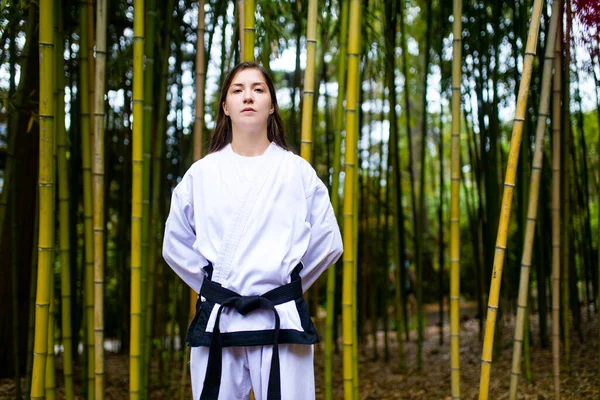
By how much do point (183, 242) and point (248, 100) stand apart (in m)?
0.36

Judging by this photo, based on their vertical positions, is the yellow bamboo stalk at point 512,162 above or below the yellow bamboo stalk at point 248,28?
below

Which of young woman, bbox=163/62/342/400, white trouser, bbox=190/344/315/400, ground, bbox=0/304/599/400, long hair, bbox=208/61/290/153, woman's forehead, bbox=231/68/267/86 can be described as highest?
woman's forehead, bbox=231/68/267/86

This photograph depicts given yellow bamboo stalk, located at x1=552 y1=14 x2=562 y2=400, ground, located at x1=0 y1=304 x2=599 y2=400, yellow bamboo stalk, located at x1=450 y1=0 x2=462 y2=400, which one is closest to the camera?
yellow bamboo stalk, located at x1=450 y1=0 x2=462 y2=400

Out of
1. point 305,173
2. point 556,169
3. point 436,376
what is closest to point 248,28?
point 305,173

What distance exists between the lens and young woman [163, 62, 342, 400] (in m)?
1.34

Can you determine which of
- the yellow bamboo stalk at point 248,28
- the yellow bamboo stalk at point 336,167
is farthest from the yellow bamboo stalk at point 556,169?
the yellow bamboo stalk at point 248,28

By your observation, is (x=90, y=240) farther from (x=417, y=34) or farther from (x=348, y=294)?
(x=417, y=34)

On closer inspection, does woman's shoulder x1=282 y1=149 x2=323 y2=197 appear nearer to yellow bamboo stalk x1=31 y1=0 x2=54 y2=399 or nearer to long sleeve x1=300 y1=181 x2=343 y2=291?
long sleeve x1=300 y1=181 x2=343 y2=291

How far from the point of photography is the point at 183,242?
4.77 feet

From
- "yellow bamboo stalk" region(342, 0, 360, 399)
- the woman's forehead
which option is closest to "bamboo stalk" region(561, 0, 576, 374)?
"yellow bamboo stalk" region(342, 0, 360, 399)

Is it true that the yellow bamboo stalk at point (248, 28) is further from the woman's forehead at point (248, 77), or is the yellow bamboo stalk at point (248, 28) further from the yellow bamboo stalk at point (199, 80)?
the yellow bamboo stalk at point (199, 80)

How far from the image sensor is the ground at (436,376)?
2.76 metres

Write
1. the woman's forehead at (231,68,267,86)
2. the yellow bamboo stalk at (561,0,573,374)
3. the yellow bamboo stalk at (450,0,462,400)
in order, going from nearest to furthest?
the woman's forehead at (231,68,267,86), the yellow bamboo stalk at (450,0,462,400), the yellow bamboo stalk at (561,0,573,374)

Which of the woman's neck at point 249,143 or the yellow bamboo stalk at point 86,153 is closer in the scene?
the woman's neck at point 249,143
